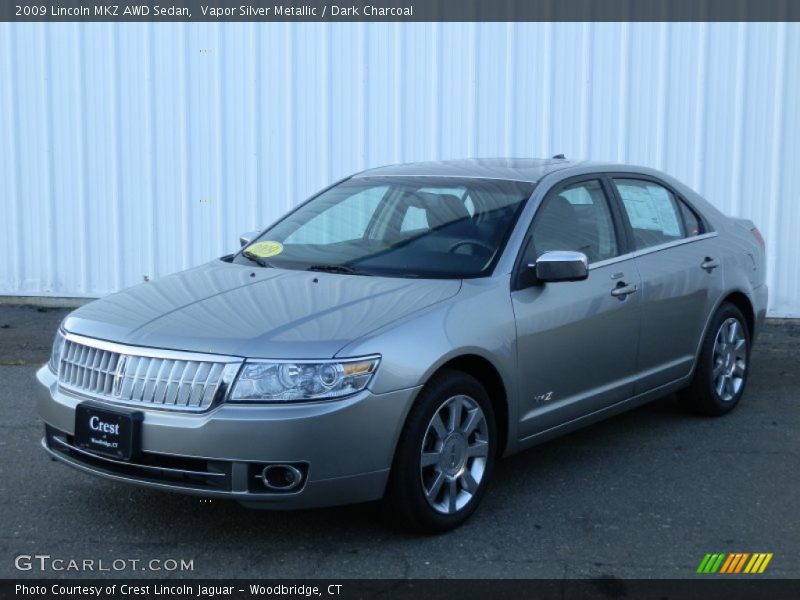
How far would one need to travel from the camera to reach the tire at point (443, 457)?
15.1 ft

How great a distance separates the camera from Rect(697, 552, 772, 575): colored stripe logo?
4512mm

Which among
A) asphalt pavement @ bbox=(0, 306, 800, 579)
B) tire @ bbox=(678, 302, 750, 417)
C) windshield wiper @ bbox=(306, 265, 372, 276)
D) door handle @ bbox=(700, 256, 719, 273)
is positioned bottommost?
asphalt pavement @ bbox=(0, 306, 800, 579)

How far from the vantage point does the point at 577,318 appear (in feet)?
18.0

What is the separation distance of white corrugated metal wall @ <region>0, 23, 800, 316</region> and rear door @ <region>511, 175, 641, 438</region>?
4219 millimetres

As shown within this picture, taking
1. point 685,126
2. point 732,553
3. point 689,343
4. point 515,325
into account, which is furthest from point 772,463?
point 685,126

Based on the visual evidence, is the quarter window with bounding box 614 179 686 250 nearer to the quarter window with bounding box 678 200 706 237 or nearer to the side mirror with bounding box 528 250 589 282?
the quarter window with bounding box 678 200 706 237

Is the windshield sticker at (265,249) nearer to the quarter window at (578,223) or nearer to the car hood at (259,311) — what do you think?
the car hood at (259,311)

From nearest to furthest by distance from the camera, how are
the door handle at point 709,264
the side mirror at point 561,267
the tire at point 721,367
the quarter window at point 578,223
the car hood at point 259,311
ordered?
the car hood at point 259,311, the side mirror at point 561,267, the quarter window at point 578,223, the door handle at point 709,264, the tire at point 721,367

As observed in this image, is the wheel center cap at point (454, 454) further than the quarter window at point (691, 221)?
No

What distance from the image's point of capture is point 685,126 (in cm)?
1005

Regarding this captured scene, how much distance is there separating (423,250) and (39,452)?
7.80 ft

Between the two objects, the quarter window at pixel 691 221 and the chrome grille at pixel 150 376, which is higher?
the quarter window at pixel 691 221

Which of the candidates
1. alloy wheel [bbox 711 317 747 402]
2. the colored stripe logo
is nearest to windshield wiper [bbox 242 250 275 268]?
the colored stripe logo

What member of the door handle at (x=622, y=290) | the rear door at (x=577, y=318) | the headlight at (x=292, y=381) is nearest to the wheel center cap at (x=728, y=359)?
the rear door at (x=577, y=318)
